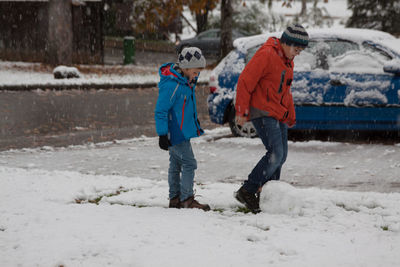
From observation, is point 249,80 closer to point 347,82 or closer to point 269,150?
point 269,150

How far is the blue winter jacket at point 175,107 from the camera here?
5.39 metres

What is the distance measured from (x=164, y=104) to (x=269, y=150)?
1.09 meters

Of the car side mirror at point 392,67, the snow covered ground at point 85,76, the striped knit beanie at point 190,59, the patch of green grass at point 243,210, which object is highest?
the striped knit beanie at point 190,59

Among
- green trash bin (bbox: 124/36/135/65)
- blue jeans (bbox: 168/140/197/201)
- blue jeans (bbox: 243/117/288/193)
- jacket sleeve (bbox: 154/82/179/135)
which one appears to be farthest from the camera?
green trash bin (bbox: 124/36/135/65)

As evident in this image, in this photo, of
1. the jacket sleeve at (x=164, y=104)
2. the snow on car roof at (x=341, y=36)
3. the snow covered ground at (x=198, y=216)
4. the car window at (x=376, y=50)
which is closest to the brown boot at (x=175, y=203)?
the snow covered ground at (x=198, y=216)

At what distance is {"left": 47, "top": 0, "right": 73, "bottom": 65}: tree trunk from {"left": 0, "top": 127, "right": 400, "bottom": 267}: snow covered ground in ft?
49.0

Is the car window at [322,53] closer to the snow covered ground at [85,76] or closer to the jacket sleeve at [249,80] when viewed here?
the jacket sleeve at [249,80]

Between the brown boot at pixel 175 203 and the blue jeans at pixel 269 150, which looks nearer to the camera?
the blue jeans at pixel 269 150

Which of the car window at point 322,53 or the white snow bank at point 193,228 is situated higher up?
the car window at point 322,53

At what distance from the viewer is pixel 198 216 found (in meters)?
5.54

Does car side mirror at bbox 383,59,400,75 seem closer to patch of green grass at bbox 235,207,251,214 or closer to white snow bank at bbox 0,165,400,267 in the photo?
white snow bank at bbox 0,165,400,267

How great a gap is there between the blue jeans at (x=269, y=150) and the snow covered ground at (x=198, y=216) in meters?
0.17

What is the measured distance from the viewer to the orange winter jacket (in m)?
5.66

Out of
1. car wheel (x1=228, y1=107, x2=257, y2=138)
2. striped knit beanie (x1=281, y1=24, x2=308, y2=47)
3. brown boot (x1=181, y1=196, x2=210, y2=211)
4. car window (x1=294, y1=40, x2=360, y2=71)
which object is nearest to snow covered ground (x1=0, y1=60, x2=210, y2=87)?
car wheel (x1=228, y1=107, x2=257, y2=138)
